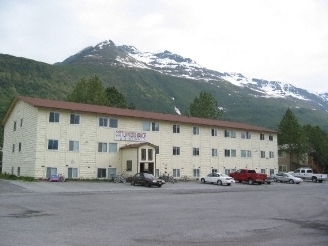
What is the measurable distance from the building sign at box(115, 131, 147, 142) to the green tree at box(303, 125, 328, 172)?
155 feet

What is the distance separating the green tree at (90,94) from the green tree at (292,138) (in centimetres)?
3541

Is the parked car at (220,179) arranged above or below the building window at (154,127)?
below

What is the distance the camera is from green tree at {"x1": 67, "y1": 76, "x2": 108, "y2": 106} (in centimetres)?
6356

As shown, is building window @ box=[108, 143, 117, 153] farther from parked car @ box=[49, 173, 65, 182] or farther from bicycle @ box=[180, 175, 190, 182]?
bicycle @ box=[180, 175, 190, 182]

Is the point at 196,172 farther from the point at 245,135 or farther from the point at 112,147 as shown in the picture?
the point at 112,147

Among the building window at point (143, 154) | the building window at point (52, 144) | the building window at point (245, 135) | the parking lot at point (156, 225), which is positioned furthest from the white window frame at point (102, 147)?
the parking lot at point (156, 225)

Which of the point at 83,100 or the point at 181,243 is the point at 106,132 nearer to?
the point at 83,100

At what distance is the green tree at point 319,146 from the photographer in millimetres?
82000

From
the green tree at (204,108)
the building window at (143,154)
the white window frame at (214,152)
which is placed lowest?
the building window at (143,154)

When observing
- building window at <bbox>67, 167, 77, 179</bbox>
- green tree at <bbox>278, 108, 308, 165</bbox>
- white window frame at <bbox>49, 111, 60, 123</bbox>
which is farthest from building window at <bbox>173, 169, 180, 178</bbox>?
green tree at <bbox>278, 108, 308, 165</bbox>

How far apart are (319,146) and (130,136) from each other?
173 ft

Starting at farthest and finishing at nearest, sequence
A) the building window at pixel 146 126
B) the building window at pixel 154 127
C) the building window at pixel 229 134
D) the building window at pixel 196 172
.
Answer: the building window at pixel 229 134 → the building window at pixel 196 172 → the building window at pixel 154 127 → the building window at pixel 146 126

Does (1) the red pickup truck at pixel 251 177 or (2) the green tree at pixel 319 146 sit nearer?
(1) the red pickup truck at pixel 251 177

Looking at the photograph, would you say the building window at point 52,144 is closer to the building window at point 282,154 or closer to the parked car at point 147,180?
the parked car at point 147,180
